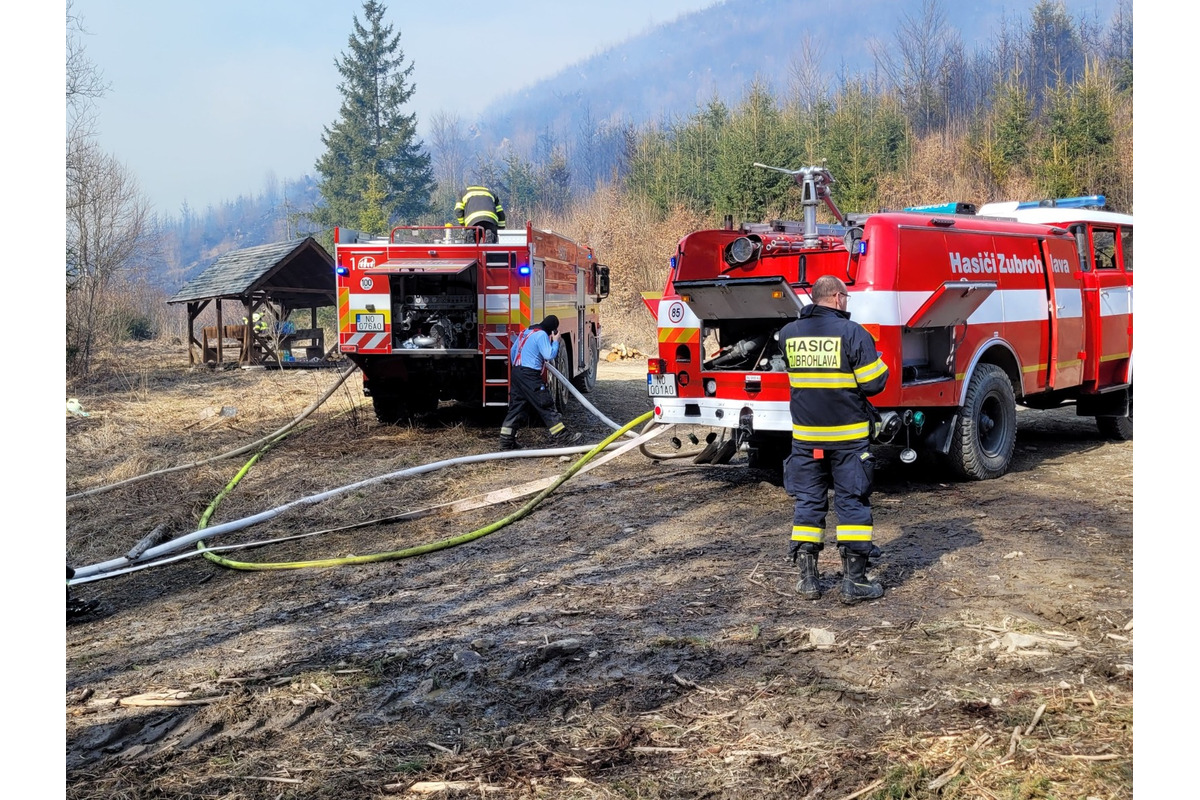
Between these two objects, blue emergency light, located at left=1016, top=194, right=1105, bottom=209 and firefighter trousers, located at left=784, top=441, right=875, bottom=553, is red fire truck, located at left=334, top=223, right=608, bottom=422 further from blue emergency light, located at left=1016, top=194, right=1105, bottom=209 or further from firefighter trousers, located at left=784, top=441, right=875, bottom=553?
firefighter trousers, located at left=784, top=441, right=875, bottom=553

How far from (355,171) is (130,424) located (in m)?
38.8

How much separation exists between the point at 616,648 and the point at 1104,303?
6.97 m

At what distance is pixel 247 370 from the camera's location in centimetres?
2078

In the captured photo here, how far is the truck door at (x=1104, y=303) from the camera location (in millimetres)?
9016

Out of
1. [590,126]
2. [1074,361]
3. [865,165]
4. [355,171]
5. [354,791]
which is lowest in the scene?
[354,791]

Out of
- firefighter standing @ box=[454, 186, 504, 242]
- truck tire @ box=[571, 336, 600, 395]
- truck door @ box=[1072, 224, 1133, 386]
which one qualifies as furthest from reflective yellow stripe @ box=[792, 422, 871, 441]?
truck tire @ box=[571, 336, 600, 395]

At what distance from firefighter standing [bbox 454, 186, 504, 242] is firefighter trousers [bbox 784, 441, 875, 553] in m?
6.88

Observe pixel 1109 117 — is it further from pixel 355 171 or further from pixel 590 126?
pixel 590 126

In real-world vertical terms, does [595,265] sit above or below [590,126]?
below

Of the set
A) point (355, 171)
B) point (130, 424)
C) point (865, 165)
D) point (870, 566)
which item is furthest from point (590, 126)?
point (870, 566)

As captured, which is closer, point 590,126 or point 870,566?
point 870,566

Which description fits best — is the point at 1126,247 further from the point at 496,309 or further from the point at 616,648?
the point at 616,648

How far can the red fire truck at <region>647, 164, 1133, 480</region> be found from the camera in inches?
272

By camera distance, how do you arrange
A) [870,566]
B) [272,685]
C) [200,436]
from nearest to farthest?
[272,685], [870,566], [200,436]
